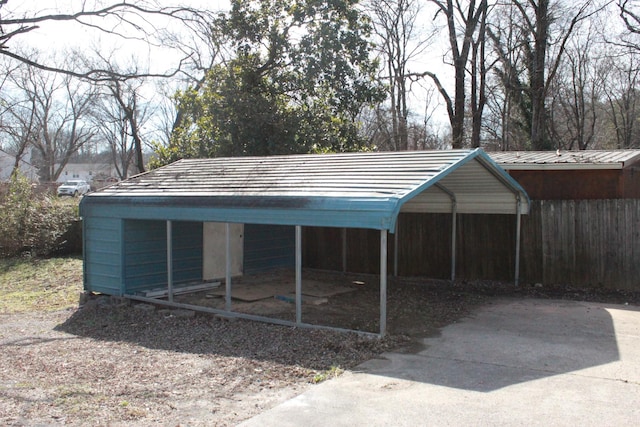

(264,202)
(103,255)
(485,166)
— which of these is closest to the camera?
(264,202)

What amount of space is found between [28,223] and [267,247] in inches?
347

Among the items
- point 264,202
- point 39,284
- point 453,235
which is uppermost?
point 264,202

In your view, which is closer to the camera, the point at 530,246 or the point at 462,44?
the point at 530,246

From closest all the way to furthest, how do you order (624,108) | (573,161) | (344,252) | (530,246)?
1. (573,161)
2. (530,246)
3. (344,252)
4. (624,108)

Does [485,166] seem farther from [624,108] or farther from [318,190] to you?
[624,108]

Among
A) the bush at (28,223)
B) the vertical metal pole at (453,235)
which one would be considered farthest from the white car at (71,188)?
the vertical metal pole at (453,235)

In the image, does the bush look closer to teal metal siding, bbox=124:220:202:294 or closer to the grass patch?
the grass patch

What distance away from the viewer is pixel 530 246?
457 inches

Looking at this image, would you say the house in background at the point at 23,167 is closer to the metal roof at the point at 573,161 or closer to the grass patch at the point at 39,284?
the grass patch at the point at 39,284

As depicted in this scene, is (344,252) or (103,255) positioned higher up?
(103,255)

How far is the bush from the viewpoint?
18047 mm

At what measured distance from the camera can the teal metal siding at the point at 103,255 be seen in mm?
10922

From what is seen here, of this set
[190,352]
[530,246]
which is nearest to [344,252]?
[530,246]

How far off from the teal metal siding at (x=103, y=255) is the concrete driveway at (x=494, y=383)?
6226mm
